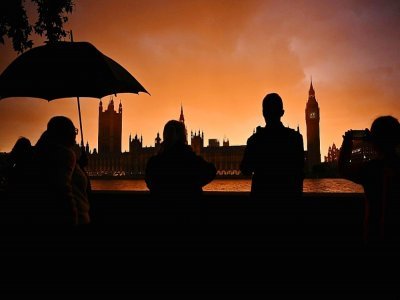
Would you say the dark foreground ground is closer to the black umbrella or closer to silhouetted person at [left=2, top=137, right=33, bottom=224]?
silhouetted person at [left=2, top=137, right=33, bottom=224]

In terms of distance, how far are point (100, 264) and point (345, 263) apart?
1.73m

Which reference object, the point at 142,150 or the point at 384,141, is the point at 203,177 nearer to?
the point at 384,141

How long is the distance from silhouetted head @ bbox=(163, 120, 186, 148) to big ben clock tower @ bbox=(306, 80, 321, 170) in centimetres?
7000

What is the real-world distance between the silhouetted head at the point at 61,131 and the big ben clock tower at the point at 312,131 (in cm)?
7036

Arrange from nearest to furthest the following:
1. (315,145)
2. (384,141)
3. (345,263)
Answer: (384,141) → (345,263) → (315,145)

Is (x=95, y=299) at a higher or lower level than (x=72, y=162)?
lower

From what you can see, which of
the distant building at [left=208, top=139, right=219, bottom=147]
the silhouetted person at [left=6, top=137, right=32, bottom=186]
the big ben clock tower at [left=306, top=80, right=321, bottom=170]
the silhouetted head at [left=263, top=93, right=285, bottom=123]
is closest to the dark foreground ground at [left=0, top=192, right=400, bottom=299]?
the silhouetted person at [left=6, top=137, right=32, bottom=186]

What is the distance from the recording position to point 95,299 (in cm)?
211

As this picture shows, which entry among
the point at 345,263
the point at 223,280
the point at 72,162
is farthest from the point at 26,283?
the point at 345,263

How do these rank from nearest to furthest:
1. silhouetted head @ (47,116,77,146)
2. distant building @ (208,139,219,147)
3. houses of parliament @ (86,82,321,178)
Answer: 1. silhouetted head @ (47,116,77,146)
2. houses of parliament @ (86,82,321,178)
3. distant building @ (208,139,219,147)

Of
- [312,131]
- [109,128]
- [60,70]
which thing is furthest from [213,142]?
[60,70]

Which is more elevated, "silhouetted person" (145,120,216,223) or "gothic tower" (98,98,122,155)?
"gothic tower" (98,98,122,155)

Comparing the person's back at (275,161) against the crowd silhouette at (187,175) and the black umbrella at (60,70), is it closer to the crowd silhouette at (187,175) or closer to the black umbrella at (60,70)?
the crowd silhouette at (187,175)

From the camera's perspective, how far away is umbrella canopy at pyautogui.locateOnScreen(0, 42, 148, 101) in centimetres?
325
